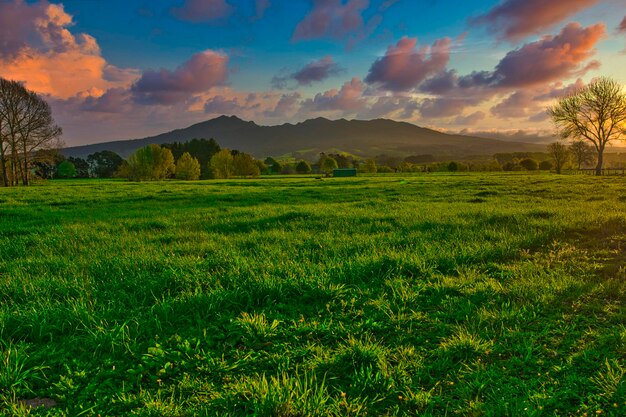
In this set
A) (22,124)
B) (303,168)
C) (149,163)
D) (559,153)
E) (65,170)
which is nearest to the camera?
(22,124)

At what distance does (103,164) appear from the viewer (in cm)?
11844

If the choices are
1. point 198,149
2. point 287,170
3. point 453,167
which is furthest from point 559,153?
point 198,149

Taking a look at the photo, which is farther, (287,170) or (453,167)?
(287,170)

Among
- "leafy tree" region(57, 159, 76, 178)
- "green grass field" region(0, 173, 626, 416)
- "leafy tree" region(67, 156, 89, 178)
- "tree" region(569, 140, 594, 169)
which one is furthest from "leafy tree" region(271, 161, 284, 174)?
"green grass field" region(0, 173, 626, 416)

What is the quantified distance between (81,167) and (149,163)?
2668 inches

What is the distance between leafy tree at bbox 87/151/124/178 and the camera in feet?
379

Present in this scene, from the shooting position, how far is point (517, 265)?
672cm

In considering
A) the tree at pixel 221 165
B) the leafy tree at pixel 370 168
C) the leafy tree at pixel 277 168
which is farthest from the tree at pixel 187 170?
the leafy tree at pixel 370 168

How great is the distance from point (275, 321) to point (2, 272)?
6.09 metres

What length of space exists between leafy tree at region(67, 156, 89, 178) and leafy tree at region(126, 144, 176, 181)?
56083 mm

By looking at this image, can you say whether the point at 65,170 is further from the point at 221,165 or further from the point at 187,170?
the point at 221,165

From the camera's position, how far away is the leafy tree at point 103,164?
379ft

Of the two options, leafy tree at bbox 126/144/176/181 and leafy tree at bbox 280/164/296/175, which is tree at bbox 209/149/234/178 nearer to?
leafy tree at bbox 126/144/176/181

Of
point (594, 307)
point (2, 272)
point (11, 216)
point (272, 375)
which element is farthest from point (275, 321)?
point (11, 216)
